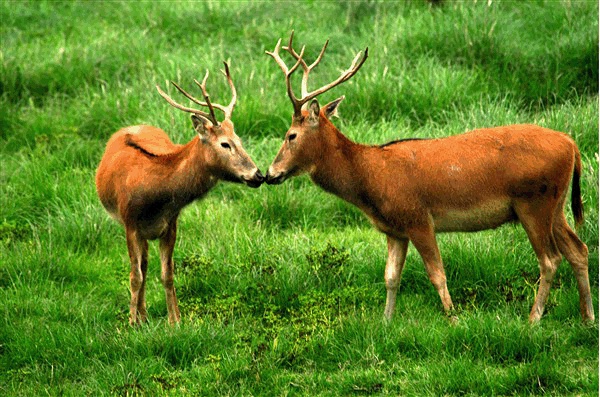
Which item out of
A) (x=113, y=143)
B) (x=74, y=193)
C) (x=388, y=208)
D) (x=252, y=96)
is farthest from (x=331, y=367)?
(x=252, y=96)

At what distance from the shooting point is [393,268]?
831 centimetres

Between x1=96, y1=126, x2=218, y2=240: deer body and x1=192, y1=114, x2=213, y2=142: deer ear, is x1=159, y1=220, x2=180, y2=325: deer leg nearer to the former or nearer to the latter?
x1=96, y1=126, x2=218, y2=240: deer body

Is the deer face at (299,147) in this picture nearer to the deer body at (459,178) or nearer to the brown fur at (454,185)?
the brown fur at (454,185)

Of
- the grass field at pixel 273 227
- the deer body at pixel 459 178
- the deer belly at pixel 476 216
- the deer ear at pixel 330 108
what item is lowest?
the grass field at pixel 273 227

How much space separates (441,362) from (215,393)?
4.92 ft

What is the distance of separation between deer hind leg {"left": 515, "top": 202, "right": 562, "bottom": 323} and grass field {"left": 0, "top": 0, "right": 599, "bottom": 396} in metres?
0.22

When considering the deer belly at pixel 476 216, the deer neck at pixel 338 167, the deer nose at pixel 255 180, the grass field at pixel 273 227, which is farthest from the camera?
the deer neck at pixel 338 167

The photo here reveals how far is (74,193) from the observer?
1030 cm

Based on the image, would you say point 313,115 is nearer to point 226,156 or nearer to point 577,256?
point 226,156

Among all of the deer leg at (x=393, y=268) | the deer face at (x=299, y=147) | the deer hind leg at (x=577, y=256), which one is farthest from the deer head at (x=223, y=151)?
the deer hind leg at (x=577, y=256)

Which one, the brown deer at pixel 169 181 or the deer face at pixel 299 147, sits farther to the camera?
the deer face at pixel 299 147

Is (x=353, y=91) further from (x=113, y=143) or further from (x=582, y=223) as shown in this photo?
(x=582, y=223)

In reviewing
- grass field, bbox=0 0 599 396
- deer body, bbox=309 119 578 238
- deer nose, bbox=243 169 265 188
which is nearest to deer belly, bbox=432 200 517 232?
deer body, bbox=309 119 578 238

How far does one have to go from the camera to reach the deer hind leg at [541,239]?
779 centimetres
